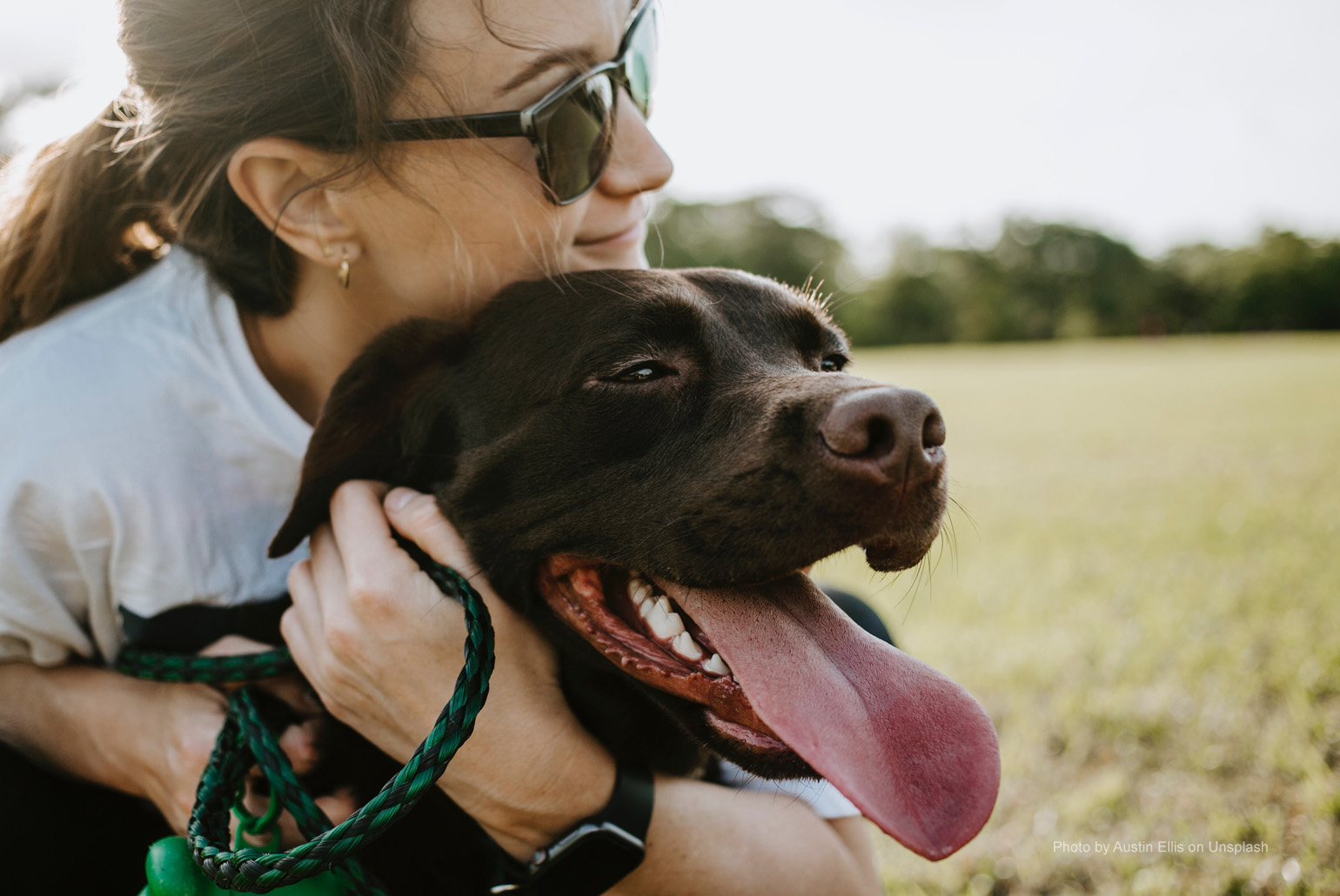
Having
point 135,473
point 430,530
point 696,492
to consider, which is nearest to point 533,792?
point 430,530

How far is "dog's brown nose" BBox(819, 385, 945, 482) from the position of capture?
59.8 inches

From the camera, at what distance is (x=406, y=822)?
6.61 feet

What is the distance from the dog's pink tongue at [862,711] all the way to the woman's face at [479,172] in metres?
1.09

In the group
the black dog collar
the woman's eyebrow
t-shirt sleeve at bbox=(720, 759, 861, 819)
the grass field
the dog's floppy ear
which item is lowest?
the grass field

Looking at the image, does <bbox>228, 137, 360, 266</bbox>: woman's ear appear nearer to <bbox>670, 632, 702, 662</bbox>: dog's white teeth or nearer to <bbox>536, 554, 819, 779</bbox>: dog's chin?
<bbox>536, 554, 819, 779</bbox>: dog's chin

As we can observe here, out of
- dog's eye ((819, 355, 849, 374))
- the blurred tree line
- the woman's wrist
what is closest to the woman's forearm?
the woman's wrist

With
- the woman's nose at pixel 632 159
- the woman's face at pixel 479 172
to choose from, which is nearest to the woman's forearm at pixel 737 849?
the woman's face at pixel 479 172

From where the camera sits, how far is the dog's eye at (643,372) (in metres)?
1.96

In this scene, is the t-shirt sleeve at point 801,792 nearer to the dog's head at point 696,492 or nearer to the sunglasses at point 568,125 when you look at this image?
the dog's head at point 696,492

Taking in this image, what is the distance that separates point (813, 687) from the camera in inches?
66.4

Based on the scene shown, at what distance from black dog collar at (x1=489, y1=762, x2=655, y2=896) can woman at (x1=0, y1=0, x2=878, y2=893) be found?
0.13 feet

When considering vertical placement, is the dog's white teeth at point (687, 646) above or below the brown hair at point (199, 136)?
below

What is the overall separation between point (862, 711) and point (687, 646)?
36 cm

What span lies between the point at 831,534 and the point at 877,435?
0.19 metres
